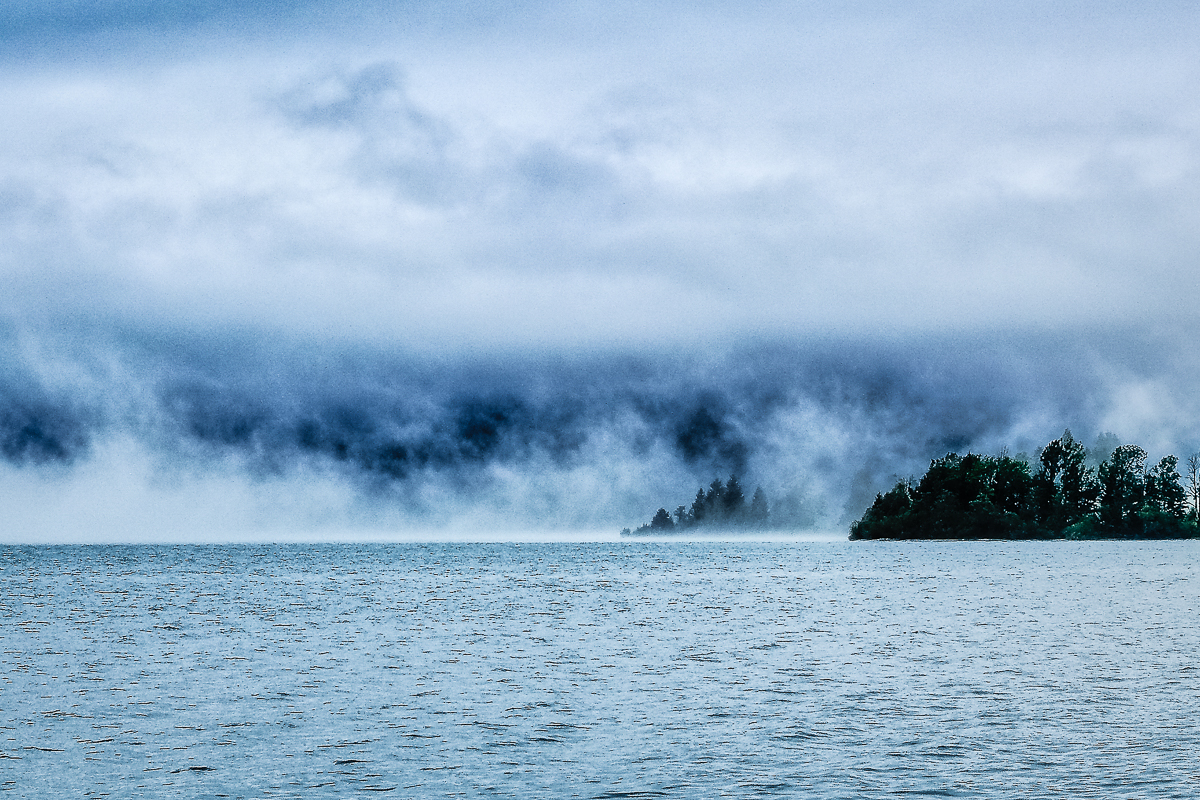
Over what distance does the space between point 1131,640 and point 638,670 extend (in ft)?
108

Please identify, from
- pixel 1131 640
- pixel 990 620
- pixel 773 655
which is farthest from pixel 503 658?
pixel 990 620

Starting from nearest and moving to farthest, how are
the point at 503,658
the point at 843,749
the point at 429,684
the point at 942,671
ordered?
the point at 843,749 < the point at 429,684 < the point at 942,671 < the point at 503,658

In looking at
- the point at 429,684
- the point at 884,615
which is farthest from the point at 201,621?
the point at 884,615

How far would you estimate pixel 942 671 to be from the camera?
188 ft

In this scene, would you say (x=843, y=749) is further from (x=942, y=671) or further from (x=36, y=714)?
(x=36, y=714)

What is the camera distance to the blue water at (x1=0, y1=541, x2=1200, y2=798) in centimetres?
3350

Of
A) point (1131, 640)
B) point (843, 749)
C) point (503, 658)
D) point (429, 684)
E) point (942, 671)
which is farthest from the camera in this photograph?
point (1131, 640)

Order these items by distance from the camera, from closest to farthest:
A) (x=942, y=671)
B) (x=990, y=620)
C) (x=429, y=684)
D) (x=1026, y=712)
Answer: (x=1026, y=712) → (x=429, y=684) → (x=942, y=671) → (x=990, y=620)

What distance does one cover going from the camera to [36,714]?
44594mm

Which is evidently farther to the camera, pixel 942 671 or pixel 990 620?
pixel 990 620

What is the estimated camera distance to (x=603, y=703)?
47.5 metres

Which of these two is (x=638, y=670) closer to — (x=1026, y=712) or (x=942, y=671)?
(x=942, y=671)

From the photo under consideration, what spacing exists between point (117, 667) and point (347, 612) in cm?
4333

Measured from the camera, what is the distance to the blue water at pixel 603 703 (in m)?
33.5
